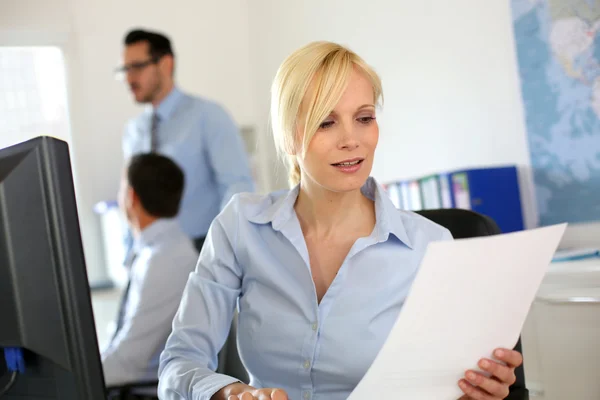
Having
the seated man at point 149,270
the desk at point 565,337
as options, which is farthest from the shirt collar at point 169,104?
the desk at point 565,337

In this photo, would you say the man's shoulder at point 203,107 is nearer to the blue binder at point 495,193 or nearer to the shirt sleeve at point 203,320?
the blue binder at point 495,193

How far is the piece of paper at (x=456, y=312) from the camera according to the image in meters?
0.89

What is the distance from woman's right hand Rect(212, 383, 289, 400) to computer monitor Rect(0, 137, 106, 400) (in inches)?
9.6

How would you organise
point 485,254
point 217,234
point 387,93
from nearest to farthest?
point 485,254 → point 217,234 → point 387,93

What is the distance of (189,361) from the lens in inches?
49.0

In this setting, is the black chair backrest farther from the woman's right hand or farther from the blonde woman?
the woman's right hand

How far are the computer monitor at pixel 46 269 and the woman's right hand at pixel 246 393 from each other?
243 mm

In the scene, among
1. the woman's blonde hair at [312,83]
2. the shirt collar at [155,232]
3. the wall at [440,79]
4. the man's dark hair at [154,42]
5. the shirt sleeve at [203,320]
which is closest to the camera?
the shirt sleeve at [203,320]

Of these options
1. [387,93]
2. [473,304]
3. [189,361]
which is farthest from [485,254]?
[387,93]

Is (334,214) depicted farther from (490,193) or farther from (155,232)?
(490,193)

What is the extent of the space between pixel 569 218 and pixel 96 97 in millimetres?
3004

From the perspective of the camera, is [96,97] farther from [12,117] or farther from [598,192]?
[598,192]

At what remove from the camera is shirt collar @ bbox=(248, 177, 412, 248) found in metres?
1.33

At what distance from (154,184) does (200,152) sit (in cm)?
92
